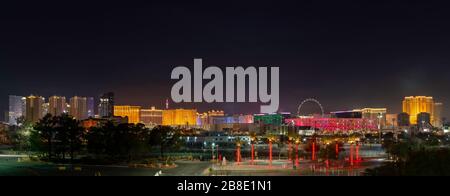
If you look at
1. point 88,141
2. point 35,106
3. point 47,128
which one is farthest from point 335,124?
point 88,141

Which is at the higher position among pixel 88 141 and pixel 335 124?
pixel 88 141

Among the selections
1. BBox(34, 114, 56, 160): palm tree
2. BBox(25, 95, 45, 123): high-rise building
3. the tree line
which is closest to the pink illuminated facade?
BBox(25, 95, 45, 123): high-rise building

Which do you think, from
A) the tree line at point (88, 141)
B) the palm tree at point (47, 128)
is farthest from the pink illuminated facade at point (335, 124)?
the palm tree at point (47, 128)

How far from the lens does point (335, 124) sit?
19138cm

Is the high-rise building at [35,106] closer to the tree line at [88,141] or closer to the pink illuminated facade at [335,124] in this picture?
the pink illuminated facade at [335,124]

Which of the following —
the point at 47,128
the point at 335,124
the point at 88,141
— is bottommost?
the point at 335,124

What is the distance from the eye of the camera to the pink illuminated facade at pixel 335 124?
189625mm

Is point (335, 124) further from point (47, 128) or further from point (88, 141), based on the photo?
point (88, 141)

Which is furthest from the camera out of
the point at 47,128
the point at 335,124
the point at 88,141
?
the point at 335,124

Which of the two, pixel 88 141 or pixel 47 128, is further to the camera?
pixel 47 128

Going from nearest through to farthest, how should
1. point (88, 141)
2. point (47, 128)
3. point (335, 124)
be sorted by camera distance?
point (88, 141) → point (47, 128) → point (335, 124)
